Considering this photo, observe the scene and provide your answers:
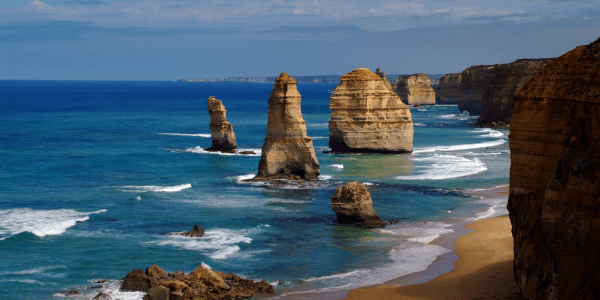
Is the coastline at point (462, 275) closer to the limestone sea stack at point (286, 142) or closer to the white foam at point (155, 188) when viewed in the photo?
the limestone sea stack at point (286, 142)

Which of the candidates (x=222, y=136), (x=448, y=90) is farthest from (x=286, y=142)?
(x=448, y=90)

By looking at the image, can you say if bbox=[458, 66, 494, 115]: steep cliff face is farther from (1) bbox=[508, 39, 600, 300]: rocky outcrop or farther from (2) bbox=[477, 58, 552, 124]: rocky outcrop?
(1) bbox=[508, 39, 600, 300]: rocky outcrop

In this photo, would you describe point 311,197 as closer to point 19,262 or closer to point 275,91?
point 275,91

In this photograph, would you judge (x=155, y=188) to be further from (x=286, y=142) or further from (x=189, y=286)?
(x=189, y=286)

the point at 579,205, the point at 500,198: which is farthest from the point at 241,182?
the point at 579,205

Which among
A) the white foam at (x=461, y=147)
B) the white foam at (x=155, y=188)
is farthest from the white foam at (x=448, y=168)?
the white foam at (x=155, y=188)

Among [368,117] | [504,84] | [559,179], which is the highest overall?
[504,84]

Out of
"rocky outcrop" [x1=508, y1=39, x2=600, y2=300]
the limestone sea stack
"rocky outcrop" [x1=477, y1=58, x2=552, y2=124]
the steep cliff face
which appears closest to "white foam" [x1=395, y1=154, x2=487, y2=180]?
the limestone sea stack
